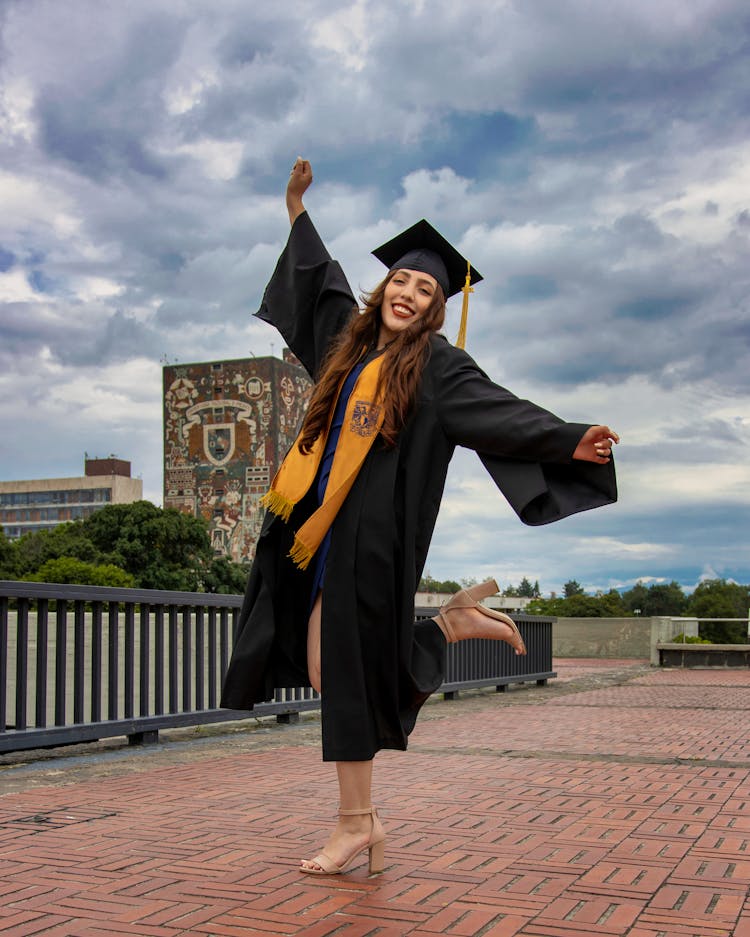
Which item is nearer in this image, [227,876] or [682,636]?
[227,876]

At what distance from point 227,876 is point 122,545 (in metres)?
46.4

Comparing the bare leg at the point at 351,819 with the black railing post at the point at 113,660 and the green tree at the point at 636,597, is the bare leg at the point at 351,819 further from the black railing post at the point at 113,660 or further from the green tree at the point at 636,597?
the green tree at the point at 636,597

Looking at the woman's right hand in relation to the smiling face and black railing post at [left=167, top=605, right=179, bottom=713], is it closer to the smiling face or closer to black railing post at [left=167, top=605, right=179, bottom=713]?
the smiling face

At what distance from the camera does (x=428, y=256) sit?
386 cm

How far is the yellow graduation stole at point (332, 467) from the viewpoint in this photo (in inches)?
135

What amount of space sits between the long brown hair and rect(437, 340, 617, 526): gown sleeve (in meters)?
0.14

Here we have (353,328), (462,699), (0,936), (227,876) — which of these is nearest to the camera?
(0,936)

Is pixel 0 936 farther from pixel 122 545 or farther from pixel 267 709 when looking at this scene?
pixel 122 545

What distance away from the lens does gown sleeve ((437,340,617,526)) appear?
3.48 m

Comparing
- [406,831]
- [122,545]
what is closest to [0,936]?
[406,831]

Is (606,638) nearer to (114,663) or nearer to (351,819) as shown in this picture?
(114,663)

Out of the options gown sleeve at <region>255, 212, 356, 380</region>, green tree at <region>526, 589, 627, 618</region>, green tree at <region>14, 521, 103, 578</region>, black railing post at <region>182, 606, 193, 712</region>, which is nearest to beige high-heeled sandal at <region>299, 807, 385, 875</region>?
gown sleeve at <region>255, 212, 356, 380</region>

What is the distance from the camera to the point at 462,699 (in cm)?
1166

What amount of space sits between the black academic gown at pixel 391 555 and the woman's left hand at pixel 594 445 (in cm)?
2
